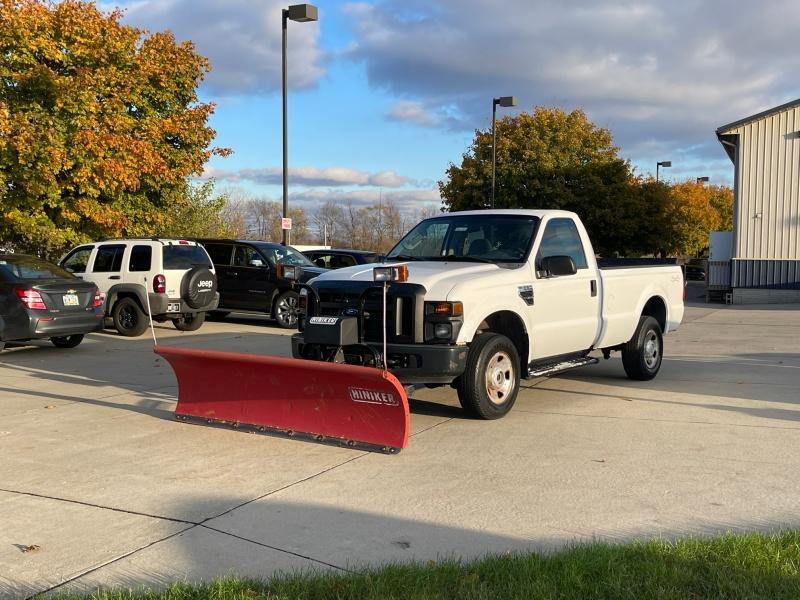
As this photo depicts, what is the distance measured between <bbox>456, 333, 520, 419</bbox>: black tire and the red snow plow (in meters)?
1.16

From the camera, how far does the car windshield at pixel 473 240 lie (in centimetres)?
834

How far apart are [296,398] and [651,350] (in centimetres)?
534

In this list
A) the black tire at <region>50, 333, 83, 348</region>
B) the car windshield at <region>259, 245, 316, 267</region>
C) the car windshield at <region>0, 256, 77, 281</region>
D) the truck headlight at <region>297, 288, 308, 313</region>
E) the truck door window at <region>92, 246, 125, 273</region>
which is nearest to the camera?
the truck headlight at <region>297, 288, 308, 313</region>

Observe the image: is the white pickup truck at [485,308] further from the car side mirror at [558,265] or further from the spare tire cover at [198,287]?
the spare tire cover at [198,287]

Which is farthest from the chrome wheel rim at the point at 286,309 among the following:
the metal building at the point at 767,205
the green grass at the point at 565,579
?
the metal building at the point at 767,205

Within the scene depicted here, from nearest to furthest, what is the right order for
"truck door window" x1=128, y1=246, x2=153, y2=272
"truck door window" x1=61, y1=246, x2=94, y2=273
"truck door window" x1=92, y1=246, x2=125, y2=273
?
"truck door window" x1=128, y1=246, x2=153, y2=272, "truck door window" x1=92, y1=246, x2=125, y2=273, "truck door window" x1=61, y1=246, x2=94, y2=273

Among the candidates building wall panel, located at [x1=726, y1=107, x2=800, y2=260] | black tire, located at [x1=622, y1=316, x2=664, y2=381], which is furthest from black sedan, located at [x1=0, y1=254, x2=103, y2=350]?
building wall panel, located at [x1=726, y1=107, x2=800, y2=260]

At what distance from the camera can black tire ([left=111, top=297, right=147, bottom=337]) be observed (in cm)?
1525

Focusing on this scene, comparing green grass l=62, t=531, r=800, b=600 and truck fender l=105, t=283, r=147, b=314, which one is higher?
truck fender l=105, t=283, r=147, b=314

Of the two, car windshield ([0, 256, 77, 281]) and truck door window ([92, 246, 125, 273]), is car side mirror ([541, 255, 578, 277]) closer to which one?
car windshield ([0, 256, 77, 281])

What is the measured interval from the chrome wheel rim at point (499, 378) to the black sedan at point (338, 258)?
12.5m

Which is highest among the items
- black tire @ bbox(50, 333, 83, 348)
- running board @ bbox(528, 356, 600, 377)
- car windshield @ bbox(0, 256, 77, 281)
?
car windshield @ bbox(0, 256, 77, 281)

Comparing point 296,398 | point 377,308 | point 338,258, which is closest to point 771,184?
point 338,258

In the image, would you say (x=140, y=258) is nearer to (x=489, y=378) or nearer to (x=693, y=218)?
(x=489, y=378)
